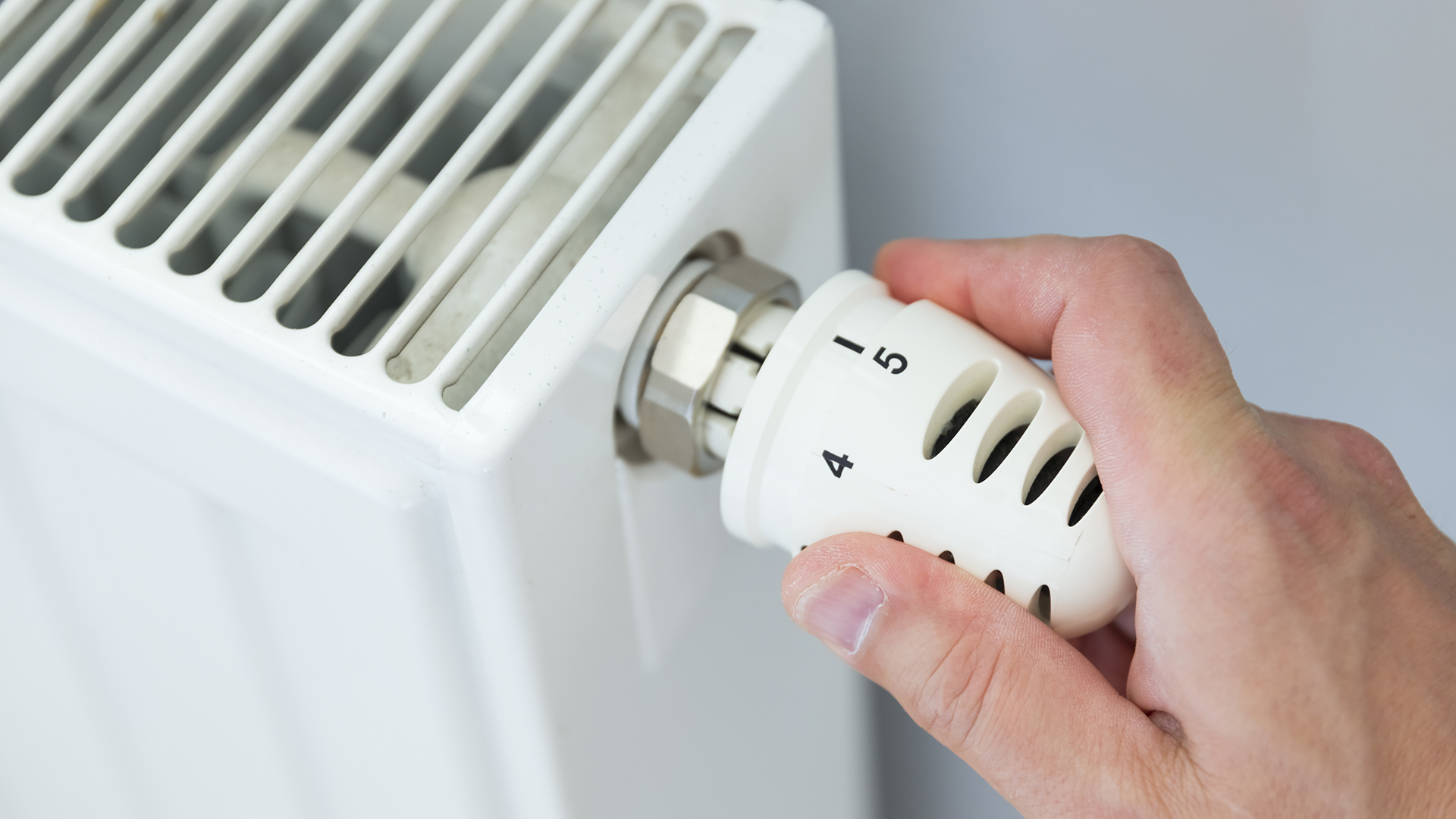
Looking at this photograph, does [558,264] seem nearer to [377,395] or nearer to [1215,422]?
[377,395]

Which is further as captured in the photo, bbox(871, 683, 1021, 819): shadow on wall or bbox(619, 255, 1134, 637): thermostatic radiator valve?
bbox(871, 683, 1021, 819): shadow on wall

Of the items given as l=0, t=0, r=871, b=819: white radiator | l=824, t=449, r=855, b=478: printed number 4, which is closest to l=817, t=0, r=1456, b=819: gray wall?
→ l=0, t=0, r=871, b=819: white radiator

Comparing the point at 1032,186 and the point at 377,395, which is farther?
the point at 1032,186

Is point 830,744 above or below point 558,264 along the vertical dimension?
below

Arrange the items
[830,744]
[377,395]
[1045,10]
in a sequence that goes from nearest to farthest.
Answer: [377,395]
[1045,10]
[830,744]

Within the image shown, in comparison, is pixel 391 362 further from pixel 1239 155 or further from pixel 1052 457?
pixel 1239 155

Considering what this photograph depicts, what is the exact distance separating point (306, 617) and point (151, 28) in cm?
16

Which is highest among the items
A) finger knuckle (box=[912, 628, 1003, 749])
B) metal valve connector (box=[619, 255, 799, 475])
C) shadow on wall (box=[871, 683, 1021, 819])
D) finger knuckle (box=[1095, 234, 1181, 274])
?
finger knuckle (box=[1095, 234, 1181, 274])

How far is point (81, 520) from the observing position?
0.38m

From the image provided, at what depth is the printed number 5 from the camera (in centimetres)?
31

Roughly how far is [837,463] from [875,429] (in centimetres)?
1

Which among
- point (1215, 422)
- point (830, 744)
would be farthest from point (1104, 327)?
point (830, 744)

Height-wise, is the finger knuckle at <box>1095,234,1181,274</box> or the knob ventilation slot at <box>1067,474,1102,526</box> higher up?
the finger knuckle at <box>1095,234,1181,274</box>

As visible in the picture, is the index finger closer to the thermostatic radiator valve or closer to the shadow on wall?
the thermostatic radiator valve
